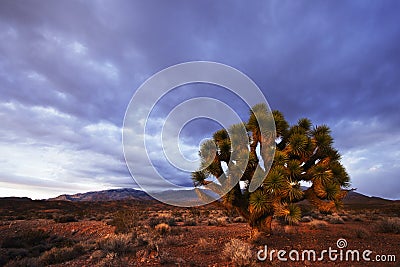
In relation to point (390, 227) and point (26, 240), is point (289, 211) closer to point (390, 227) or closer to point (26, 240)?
point (390, 227)

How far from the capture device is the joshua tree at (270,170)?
29.8ft

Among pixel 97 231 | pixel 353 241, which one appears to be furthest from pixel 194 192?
pixel 97 231

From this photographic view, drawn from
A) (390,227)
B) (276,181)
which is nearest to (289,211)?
(276,181)

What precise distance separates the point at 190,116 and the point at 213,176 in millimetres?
2812

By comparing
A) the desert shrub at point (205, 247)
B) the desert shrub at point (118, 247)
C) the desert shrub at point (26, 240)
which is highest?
the desert shrub at point (205, 247)

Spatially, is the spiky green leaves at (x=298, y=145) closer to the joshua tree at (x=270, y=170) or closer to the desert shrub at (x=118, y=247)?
the joshua tree at (x=270, y=170)

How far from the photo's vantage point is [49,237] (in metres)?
13.4

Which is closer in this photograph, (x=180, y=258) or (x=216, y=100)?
(x=180, y=258)

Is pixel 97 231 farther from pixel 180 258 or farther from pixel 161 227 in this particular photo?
pixel 180 258

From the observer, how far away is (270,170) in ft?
31.0

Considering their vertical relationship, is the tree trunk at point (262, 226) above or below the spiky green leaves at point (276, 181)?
below

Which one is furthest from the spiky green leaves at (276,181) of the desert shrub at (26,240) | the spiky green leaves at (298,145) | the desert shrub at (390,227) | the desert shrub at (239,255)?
the desert shrub at (26,240)

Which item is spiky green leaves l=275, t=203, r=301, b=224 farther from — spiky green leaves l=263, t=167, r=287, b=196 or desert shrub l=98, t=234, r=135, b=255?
desert shrub l=98, t=234, r=135, b=255

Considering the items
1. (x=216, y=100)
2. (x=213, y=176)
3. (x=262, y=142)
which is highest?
(x=216, y=100)
